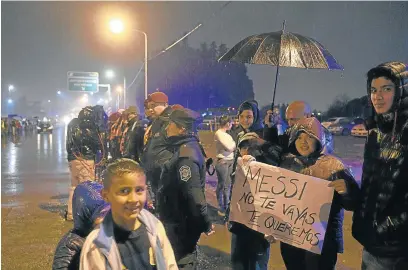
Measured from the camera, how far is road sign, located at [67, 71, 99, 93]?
39.7 meters

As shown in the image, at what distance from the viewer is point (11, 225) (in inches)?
275

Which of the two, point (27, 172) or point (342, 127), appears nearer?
point (27, 172)

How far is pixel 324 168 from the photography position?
327 cm

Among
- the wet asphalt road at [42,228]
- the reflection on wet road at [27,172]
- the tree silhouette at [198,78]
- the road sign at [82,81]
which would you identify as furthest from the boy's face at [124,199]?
the tree silhouette at [198,78]

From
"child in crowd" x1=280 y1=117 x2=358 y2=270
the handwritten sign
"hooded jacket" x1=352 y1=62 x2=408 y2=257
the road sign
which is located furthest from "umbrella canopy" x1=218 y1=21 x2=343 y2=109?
the road sign

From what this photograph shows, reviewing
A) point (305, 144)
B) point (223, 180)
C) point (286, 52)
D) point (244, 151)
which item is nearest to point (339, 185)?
Answer: point (305, 144)

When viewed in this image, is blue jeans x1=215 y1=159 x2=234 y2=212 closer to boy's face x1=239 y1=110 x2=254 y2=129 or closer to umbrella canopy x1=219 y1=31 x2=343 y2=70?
boy's face x1=239 y1=110 x2=254 y2=129

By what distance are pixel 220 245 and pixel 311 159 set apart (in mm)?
3091

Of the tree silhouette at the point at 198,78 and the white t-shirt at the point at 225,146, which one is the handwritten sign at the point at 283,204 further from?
the tree silhouette at the point at 198,78

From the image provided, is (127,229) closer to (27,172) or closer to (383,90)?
(383,90)

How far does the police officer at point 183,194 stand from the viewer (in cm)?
355

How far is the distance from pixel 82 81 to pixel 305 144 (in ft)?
128

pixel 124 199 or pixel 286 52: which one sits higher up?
pixel 286 52

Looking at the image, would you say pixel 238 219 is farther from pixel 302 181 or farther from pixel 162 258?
pixel 162 258
